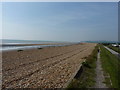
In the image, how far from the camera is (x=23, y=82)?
7.85m

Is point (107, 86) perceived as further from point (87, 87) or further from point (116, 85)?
point (87, 87)

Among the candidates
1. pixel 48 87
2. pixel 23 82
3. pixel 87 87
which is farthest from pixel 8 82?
pixel 87 87

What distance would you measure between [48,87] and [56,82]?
0.86 m

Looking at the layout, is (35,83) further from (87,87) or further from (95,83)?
(95,83)

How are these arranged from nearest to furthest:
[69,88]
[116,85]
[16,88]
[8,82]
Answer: [69,88], [16,88], [116,85], [8,82]

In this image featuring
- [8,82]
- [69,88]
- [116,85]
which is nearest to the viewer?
[69,88]

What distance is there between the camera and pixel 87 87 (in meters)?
7.14

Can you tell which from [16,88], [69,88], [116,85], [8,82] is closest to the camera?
[69,88]

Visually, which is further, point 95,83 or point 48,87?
point 95,83

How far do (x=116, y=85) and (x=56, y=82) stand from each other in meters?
3.14

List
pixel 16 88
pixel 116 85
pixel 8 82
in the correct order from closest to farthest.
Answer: pixel 16 88, pixel 116 85, pixel 8 82

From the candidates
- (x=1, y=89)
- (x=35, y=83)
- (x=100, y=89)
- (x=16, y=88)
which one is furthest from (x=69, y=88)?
(x=1, y=89)

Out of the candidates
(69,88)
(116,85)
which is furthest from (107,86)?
(69,88)

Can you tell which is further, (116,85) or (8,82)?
(8,82)
